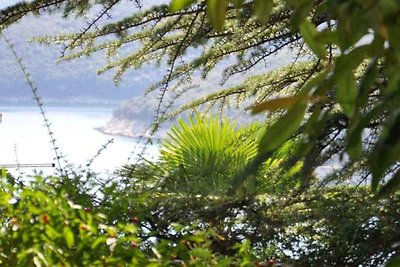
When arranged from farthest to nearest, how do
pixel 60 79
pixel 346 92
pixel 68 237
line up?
pixel 60 79, pixel 68 237, pixel 346 92

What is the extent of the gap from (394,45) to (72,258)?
2.87ft

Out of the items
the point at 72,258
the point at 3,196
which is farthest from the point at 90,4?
the point at 72,258

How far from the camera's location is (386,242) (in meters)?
2.68

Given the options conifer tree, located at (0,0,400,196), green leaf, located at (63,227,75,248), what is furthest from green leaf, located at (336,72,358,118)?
green leaf, located at (63,227,75,248)

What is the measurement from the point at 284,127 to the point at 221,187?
2.50m

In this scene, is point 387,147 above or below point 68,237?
below

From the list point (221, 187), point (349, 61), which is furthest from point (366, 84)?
point (221, 187)

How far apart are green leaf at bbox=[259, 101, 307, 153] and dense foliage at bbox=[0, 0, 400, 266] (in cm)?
4

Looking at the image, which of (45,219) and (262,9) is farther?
(45,219)

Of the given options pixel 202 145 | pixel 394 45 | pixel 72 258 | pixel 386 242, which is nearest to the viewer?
pixel 394 45

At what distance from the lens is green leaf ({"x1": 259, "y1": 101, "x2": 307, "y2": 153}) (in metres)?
0.72

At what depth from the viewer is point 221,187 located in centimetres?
322

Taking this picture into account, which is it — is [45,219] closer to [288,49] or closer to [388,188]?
[388,188]

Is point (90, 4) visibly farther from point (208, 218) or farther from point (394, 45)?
point (394, 45)
